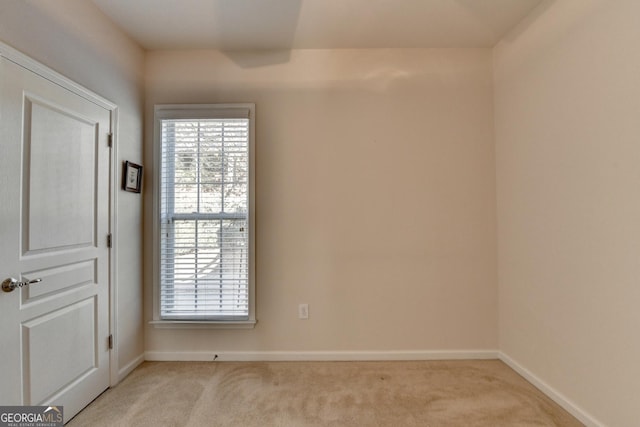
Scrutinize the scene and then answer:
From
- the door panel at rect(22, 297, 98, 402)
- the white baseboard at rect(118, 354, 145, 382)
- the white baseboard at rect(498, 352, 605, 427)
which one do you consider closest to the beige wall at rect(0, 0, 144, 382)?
the white baseboard at rect(118, 354, 145, 382)

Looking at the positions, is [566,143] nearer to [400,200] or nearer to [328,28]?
[400,200]

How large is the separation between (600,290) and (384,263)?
135 centimetres

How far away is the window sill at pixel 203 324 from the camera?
2.41 meters

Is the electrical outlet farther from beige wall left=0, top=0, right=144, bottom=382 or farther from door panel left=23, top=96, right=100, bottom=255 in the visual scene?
door panel left=23, top=96, right=100, bottom=255

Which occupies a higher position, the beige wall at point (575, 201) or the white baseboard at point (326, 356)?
the beige wall at point (575, 201)

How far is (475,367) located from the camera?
2324 mm

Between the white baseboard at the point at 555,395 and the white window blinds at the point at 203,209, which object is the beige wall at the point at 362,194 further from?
the white baseboard at the point at 555,395

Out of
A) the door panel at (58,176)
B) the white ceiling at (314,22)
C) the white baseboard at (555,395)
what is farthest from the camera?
the white ceiling at (314,22)

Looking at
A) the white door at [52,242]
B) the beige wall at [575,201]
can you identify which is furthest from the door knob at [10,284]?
the beige wall at [575,201]

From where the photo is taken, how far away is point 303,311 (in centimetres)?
247

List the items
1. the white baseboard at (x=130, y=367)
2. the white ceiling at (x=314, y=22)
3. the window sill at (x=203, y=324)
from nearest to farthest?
the white ceiling at (x=314, y=22), the white baseboard at (x=130, y=367), the window sill at (x=203, y=324)

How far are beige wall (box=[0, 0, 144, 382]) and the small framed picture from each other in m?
0.06

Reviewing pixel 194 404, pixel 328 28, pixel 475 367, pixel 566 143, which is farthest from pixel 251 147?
pixel 475 367

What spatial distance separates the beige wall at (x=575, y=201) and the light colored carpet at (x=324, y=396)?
0.32 m
